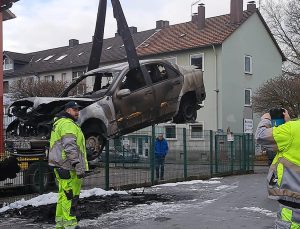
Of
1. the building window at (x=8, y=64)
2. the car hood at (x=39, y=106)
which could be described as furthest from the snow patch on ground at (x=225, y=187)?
the building window at (x=8, y=64)

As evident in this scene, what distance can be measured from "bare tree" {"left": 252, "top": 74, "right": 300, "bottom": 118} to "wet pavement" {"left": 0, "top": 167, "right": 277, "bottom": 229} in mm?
16551

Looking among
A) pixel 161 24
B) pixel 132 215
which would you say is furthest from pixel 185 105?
pixel 161 24

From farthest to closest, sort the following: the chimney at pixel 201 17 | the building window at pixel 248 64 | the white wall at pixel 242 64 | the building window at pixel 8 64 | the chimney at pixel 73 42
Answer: the chimney at pixel 73 42 < the building window at pixel 8 64 < the chimney at pixel 201 17 < the building window at pixel 248 64 < the white wall at pixel 242 64

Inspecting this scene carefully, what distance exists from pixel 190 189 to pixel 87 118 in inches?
263

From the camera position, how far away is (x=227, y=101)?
1348 inches

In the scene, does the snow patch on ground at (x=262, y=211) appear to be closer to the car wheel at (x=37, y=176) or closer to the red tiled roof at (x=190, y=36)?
the car wheel at (x=37, y=176)

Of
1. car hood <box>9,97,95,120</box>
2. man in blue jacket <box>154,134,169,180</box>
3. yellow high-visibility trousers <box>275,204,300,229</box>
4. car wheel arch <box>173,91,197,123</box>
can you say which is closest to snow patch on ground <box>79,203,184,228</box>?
car wheel arch <box>173,91,197,123</box>

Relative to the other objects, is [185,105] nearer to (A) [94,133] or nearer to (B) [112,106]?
(B) [112,106]

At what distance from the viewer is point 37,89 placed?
107 feet

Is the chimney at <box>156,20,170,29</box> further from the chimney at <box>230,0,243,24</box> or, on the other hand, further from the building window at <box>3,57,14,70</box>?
the building window at <box>3,57,14,70</box>

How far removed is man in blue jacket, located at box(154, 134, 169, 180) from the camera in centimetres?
1580

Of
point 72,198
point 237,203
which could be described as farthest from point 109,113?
point 237,203

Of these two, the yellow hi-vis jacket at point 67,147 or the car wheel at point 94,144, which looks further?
the car wheel at point 94,144

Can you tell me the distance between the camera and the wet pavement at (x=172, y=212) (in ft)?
28.3
